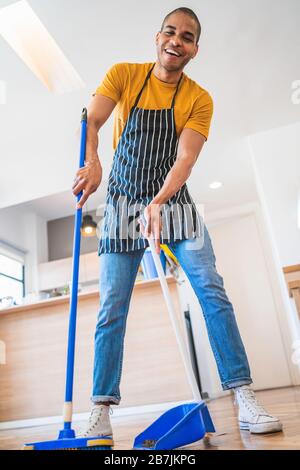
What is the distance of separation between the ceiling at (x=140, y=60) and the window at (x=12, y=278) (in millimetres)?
1114

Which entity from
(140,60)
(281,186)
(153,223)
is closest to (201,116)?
(153,223)

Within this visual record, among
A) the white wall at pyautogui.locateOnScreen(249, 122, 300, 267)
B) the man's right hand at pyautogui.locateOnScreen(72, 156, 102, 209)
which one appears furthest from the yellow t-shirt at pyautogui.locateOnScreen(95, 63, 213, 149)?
the white wall at pyautogui.locateOnScreen(249, 122, 300, 267)

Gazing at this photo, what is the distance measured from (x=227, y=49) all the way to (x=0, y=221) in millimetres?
3604

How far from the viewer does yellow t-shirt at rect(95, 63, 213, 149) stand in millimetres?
1406

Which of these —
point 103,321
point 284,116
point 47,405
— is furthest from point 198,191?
point 103,321

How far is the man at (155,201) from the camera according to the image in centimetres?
111

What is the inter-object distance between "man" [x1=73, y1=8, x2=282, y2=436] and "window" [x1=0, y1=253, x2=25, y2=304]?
406 centimetres

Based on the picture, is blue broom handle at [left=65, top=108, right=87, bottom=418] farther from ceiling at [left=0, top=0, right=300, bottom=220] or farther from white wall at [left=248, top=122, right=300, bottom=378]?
white wall at [left=248, top=122, right=300, bottom=378]

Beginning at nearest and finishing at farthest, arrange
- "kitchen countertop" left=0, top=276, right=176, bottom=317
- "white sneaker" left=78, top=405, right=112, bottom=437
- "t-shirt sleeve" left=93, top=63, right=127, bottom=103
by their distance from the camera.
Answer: "white sneaker" left=78, top=405, right=112, bottom=437 → "t-shirt sleeve" left=93, top=63, right=127, bottom=103 → "kitchen countertop" left=0, top=276, right=176, bottom=317

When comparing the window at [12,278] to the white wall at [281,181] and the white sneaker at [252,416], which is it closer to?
the white wall at [281,181]

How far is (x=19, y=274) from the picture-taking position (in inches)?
209

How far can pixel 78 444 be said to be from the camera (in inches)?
31.1

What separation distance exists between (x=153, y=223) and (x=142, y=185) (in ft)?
0.64

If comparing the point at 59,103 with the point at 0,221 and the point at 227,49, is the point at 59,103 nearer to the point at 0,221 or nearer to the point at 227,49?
the point at 227,49
